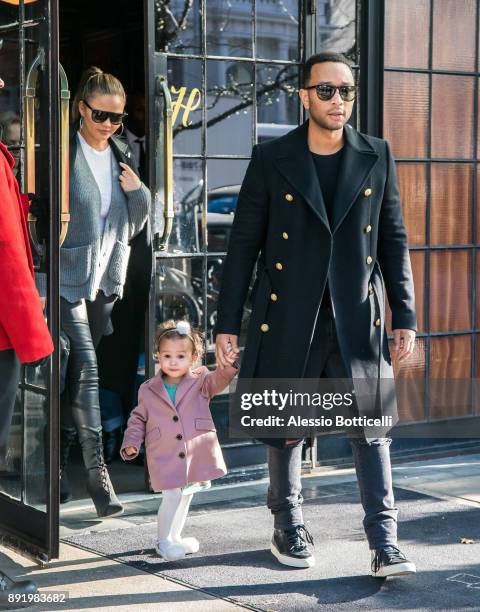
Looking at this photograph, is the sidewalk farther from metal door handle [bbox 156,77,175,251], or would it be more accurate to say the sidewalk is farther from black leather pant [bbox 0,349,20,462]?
metal door handle [bbox 156,77,175,251]

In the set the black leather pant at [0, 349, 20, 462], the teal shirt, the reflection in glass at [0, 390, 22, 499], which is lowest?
the reflection in glass at [0, 390, 22, 499]

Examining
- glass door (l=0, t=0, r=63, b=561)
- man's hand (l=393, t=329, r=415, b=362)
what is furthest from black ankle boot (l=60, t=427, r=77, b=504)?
man's hand (l=393, t=329, r=415, b=362)

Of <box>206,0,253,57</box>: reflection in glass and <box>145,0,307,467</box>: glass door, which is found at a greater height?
<box>206,0,253,57</box>: reflection in glass

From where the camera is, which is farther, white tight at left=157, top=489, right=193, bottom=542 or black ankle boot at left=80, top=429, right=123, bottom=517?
black ankle boot at left=80, top=429, right=123, bottom=517

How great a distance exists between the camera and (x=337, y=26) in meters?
6.73

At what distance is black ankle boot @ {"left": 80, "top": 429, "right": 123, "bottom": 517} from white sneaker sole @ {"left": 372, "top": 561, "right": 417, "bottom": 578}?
59.5 inches

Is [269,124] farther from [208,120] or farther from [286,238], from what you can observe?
[286,238]

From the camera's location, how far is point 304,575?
480 centimetres

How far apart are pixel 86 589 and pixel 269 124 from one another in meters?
2.95

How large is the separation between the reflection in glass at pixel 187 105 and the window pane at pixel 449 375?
1.92 m

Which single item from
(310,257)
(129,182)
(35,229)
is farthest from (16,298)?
(129,182)

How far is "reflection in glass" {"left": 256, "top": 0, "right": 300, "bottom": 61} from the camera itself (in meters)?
6.47

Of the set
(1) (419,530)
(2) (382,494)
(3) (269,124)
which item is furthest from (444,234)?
(2) (382,494)

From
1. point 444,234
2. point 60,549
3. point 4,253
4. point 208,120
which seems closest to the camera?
point 4,253
